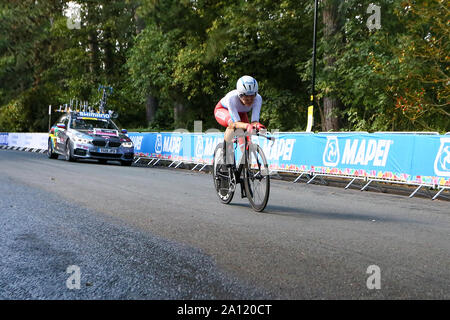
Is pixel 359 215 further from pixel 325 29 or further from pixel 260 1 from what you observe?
pixel 260 1

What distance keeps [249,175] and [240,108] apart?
0.97 m

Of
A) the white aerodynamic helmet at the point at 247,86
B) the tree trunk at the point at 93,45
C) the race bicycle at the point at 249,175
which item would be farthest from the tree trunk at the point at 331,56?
the tree trunk at the point at 93,45

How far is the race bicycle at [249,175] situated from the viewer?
763 cm

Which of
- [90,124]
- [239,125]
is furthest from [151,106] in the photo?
[239,125]

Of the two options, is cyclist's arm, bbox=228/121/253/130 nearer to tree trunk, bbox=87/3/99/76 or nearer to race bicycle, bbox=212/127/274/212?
race bicycle, bbox=212/127/274/212

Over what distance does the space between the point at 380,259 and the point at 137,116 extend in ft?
136

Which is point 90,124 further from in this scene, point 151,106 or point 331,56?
point 151,106

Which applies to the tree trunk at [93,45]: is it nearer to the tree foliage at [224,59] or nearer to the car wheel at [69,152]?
the tree foliage at [224,59]

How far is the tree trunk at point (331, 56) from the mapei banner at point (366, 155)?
694 cm

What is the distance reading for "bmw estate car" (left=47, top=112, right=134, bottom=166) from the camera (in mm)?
20047

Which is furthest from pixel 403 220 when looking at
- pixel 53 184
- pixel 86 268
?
pixel 53 184

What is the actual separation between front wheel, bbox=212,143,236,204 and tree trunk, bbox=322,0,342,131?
13733 mm

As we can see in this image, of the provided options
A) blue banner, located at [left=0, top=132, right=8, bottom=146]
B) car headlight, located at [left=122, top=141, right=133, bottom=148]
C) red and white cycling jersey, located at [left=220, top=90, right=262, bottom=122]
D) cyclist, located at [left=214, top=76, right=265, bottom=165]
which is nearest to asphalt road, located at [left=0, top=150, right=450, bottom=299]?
cyclist, located at [left=214, top=76, right=265, bottom=165]

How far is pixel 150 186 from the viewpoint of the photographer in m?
11.6
